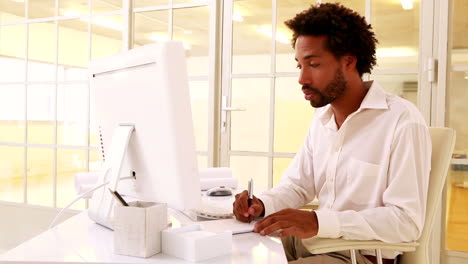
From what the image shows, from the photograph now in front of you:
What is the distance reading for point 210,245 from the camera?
991 millimetres

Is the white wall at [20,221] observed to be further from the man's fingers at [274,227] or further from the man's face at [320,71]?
the man's fingers at [274,227]

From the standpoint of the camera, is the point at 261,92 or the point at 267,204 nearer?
the point at 267,204

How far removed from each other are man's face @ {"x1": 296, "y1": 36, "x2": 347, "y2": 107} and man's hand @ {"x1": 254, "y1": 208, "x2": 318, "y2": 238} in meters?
0.48

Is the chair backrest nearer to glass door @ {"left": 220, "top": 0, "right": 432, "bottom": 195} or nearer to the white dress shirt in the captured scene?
the white dress shirt

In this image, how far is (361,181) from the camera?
1.46 m

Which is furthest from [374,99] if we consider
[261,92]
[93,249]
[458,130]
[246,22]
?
[246,22]

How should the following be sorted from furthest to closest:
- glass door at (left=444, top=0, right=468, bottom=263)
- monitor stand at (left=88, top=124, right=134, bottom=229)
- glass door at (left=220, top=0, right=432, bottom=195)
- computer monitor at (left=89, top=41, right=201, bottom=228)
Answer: glass door at (left=220, top=0, right=432, bottom=195) → glass door at (left=444, top=0, right=468, bottom=263) → monitor stand at (left=88, top=124, right=134, bottom=229) → computer monitor at (left=89, top=41, right=201, bottom=228)

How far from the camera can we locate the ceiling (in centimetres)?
278

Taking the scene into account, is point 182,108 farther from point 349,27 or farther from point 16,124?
point 16,124

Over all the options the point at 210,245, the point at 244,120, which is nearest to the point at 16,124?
the point at 244,120

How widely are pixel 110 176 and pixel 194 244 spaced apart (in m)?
0.33

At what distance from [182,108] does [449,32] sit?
227 cm

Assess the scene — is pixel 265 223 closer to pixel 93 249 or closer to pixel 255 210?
pixel 255 210

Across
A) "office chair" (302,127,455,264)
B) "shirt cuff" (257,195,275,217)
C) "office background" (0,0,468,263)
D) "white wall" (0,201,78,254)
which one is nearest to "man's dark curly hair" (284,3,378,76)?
"office chair" (302,127,455,264)
